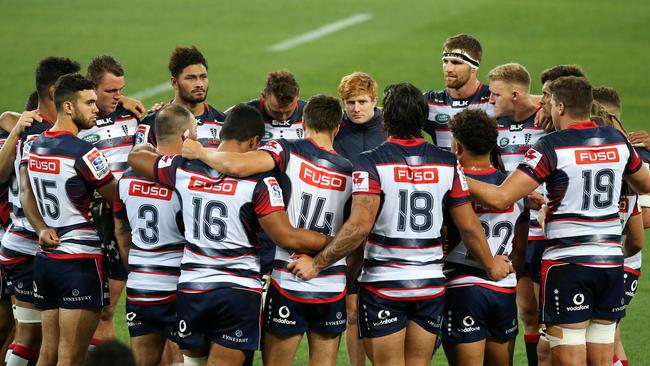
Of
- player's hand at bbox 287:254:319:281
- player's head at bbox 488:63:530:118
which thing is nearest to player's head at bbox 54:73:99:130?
player's hand at bbox 287:254:319:281

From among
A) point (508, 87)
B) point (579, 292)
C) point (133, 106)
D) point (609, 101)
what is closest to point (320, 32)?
point (133, 106)

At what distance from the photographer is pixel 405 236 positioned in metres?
7.14

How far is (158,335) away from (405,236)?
1.91 m

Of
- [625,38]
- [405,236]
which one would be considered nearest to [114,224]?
[405,236]

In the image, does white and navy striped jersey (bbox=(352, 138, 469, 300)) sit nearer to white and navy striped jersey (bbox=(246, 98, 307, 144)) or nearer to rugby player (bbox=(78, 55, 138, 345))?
white and navy striped jersey (bbox=(246, 98, 307, 144))

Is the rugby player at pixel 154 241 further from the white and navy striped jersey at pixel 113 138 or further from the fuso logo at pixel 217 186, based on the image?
the white and navy striped jersey at pixel 113 138

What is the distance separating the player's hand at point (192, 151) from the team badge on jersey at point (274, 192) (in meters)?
0.46

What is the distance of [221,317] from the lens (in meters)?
7.11

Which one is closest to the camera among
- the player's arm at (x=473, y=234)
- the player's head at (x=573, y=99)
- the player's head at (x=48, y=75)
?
the player's arm at (x=473, y=234)

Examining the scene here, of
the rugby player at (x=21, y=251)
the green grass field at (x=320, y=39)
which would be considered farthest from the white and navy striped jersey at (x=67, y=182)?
the green grass field at (x=320, y=39)

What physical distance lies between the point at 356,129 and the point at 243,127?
7.16 feet

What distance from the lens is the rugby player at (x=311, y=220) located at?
722 centimetres

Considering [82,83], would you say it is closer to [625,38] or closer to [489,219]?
[489,219]

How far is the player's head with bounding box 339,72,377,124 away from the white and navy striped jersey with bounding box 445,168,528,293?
172cm
